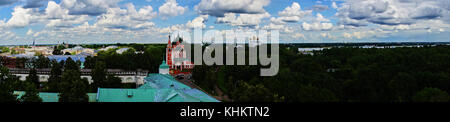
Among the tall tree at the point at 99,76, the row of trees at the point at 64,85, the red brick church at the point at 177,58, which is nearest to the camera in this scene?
the row of trees at the point at 64,85

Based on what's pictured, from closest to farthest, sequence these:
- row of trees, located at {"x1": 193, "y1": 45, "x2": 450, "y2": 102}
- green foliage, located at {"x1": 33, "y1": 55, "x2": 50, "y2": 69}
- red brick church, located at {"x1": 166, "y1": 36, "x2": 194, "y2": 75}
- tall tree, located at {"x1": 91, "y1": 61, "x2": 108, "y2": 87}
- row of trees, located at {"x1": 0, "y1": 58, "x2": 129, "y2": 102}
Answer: row of trees, located at {"x1": 0, "y1": 58, "x2": 129, "y2": 102}
row of trees, located at {"x1": 193, "y1": 45, "x2": 450, "y2": 102}
tall tree, located at {"x1": 91, "y1": 61, "x2": 108, "y2": 87}
green foliage, located at {"x1": 33, "y1": 55, "x2": 50, "y2": 69}
red brick church, located at {"x1": 166, "y1": 36, "x2": 194, "y2": 75}

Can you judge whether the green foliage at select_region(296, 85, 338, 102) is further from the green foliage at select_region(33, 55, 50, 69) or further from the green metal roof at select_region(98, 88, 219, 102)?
the green foliage at select_region(33, 55, 50, 69)

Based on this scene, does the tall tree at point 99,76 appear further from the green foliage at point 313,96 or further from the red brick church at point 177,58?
the red brick church at point 177,58

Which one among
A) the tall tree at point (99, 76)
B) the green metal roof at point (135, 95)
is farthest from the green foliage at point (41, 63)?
the green metal roof at point (135, 95)

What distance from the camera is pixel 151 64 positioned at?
6000 cm

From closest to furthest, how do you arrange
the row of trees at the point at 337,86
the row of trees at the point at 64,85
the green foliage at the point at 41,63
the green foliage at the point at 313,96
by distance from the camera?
the green foliage at the point at 313,96 < the row of trees at the point at 64,85 < the row of trees at the point at 337,86 < the green foliage at the point at 41,63

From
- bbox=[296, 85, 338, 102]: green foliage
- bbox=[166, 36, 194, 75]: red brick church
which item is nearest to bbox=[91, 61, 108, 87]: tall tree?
bbox=[296, 85, 338, 102]: green foliage

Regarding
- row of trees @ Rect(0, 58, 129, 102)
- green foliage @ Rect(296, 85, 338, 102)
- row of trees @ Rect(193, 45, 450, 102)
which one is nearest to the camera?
green foliage @ Rect(296, 85, 338, 102)

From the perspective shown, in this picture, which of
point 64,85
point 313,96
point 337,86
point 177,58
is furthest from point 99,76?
point 177,58
